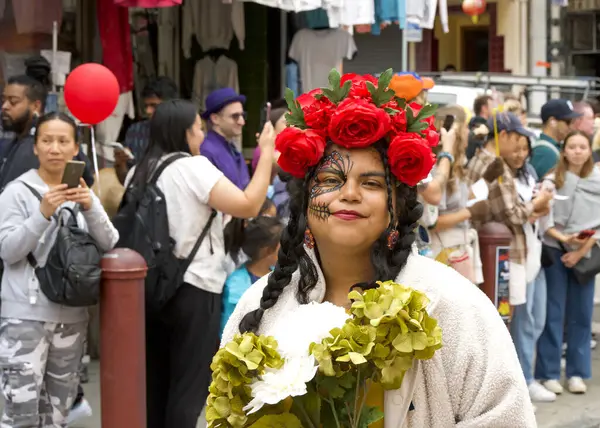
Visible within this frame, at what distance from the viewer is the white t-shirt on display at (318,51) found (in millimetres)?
10820

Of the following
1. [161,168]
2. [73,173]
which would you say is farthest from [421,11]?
[73,173]

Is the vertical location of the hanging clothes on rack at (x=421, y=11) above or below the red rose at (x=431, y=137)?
above

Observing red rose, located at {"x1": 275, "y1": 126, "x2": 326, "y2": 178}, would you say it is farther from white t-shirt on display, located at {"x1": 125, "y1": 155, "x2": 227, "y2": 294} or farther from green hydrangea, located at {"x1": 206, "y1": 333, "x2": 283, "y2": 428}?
white t-shirt on display, located at {"x1": 125, "y1": 155, "x2": 227, "y2": 294}

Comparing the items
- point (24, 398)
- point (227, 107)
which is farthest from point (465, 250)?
point (24, 398)

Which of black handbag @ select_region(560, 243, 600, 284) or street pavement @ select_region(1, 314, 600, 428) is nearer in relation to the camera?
street pavement @ select_region(1, 314, 600, 428)

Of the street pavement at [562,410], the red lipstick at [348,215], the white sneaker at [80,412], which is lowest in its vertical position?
the street pavement at [562,410]

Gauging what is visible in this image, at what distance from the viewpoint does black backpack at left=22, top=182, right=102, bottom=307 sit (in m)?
5.70

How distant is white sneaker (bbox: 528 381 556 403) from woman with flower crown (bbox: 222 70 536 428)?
6030 mm

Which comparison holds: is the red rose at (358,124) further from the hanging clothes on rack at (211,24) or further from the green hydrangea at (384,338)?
the hanging clothes on rack at (211,24)

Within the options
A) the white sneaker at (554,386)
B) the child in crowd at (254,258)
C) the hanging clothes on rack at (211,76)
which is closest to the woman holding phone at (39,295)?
the child in crowd at (254,258)

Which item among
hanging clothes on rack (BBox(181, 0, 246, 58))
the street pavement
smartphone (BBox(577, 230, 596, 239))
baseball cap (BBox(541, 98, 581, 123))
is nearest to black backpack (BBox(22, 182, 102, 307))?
the street pavement

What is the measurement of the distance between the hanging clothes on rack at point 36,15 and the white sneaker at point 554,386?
458 centimetres

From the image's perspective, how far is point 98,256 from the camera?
19.0 ft

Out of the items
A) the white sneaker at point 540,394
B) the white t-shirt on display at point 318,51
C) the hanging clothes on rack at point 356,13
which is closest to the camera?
the white sneaker at point 540,394
